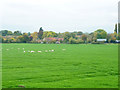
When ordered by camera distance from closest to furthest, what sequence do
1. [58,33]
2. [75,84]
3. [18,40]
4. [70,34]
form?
[75,84]
[18,40]
[70,34]
[58,33]

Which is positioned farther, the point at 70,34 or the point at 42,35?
the point at 42,35

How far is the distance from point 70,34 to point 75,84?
8987cm

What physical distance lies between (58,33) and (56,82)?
108036mm

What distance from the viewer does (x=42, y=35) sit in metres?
108

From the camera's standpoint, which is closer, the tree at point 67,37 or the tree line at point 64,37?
the tree line at point 64,37

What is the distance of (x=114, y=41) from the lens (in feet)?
270

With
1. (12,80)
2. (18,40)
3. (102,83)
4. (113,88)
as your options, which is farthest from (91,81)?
(18,40)

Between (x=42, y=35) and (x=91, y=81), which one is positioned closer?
(x=91, y=81)

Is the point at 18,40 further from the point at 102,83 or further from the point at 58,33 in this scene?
the point at 102,83

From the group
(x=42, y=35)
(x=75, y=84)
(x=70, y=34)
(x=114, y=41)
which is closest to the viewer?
(x=75, y=84)

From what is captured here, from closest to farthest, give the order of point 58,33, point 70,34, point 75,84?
point 75,84 → point 70,34 → point 58,33

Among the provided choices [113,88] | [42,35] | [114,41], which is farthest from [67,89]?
[42,35]

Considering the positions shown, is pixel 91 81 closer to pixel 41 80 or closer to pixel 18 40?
pixel 41 80

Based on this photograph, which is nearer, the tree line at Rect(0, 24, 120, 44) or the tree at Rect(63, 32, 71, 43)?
the tree line at Rect(0, 24, 120, 44)
